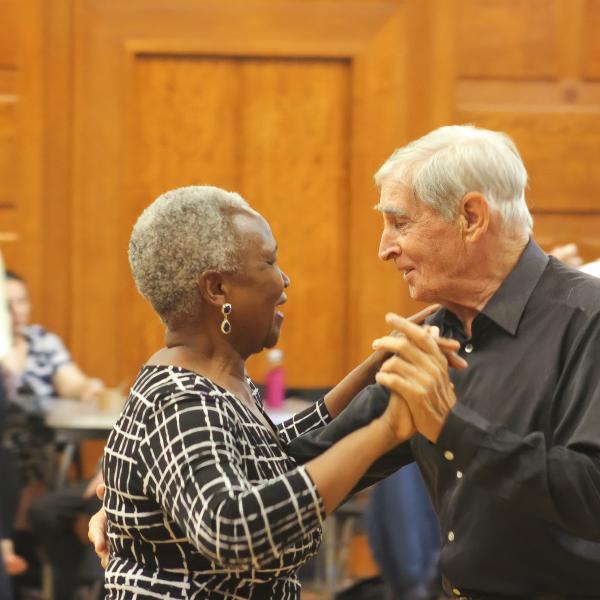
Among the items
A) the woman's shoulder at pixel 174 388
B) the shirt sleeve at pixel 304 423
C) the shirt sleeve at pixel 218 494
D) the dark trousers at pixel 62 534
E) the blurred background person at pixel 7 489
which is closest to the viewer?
the shirt sleeve at pixel 218 494

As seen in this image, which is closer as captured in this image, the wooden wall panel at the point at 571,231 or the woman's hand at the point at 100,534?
the woman's hand at the point at 100,534

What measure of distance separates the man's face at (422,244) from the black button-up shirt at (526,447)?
0.31ft

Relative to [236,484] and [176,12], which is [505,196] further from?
[176,12]

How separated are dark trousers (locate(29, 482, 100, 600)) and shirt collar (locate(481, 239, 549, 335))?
2.98 metres

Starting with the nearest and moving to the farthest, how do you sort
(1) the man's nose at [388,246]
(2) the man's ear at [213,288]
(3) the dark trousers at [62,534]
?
(2) the man's ear at [213,288] < (1) the man's nose at [388,246] < (3) the dark trousers at [62,534]

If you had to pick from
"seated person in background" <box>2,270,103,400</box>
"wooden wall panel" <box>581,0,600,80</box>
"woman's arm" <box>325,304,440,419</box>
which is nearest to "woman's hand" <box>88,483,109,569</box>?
"woman's arm" <box>325,304,440,419</box>

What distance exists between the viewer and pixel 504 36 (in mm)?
5863

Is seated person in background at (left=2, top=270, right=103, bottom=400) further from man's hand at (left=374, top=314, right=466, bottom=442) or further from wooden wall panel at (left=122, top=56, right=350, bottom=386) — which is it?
man's hand at (left=374, top=314, right=466, bottom=442)

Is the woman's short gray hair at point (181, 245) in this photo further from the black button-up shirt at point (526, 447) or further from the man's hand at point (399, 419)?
the black button-up shirt at point (526, 447)

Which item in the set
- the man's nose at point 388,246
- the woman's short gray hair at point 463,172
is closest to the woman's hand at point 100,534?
the man's nose at point 388,246

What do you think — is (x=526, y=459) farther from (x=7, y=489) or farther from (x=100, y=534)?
(x=7, y=489)

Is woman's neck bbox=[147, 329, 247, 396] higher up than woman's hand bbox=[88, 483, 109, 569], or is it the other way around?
woman's neck bbox=[147, 329, 247, 396]

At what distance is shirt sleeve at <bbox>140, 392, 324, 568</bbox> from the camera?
1.77 metres

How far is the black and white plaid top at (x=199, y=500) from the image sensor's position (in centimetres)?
178
